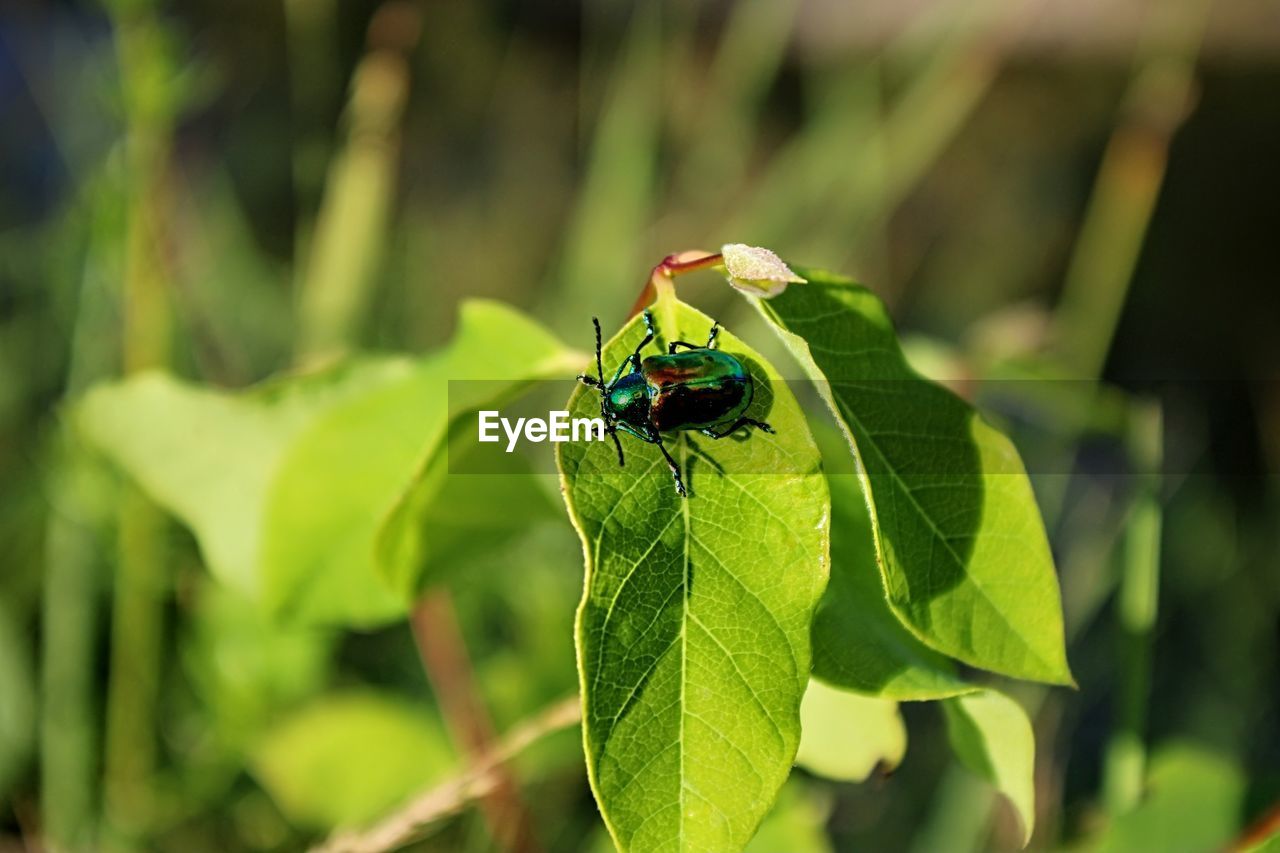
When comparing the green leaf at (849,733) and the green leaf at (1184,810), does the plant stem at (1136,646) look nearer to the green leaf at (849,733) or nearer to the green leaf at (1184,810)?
the green leaf at (1184,810)

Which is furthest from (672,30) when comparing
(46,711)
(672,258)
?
(672,258)

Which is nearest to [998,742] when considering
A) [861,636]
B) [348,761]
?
[861,636]

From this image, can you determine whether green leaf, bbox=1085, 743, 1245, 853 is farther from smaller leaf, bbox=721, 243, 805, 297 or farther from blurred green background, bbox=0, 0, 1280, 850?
smaller leaf, bbox=721, 243, 805, 297

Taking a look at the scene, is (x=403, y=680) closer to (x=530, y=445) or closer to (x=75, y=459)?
(x=530, y=445)

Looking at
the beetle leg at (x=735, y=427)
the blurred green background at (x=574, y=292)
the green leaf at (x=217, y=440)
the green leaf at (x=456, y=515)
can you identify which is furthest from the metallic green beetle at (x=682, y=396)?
the blurred green background at (x=574, y=292)

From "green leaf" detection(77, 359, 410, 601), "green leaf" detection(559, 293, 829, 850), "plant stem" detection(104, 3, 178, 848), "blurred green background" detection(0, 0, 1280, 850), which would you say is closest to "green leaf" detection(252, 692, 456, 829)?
"blurred green background" detection(0, 0, 1280, 850)
